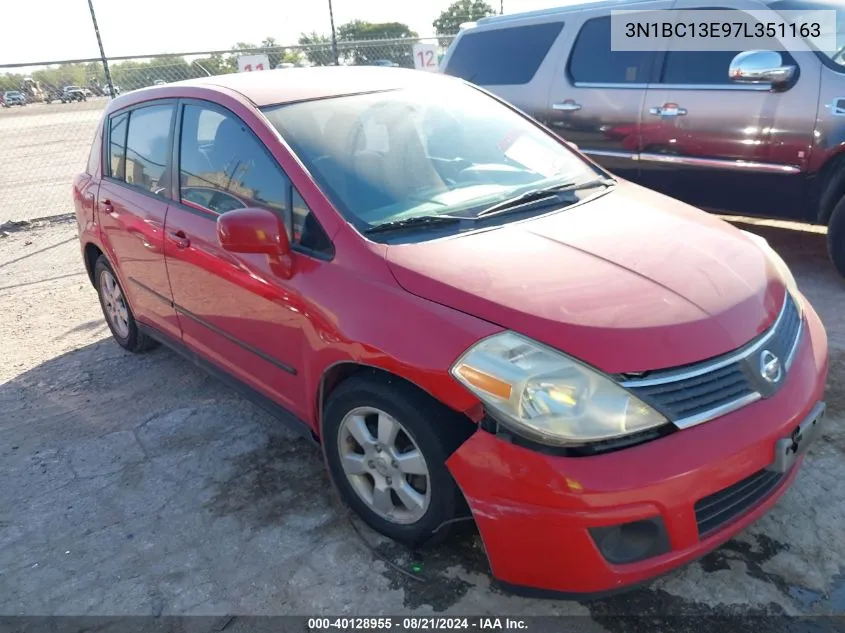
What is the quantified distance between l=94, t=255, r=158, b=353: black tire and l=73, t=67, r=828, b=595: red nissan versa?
2.76 ft

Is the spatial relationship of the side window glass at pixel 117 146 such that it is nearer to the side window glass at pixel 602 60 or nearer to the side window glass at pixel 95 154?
the side window glass at pixel 95 154

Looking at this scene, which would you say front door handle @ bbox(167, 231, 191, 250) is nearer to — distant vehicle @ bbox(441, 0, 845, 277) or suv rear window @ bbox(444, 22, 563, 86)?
distant vehicle @ bbox(441, 0, 845, 277)

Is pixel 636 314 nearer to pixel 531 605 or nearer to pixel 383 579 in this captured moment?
pixel 531 605

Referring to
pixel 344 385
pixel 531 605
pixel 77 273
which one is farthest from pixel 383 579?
pixel 77 273

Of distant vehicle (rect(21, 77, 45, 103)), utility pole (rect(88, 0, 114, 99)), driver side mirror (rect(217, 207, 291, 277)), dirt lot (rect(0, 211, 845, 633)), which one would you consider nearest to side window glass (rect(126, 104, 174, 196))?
driver side mirror (rect(217, 207, 291, 277))

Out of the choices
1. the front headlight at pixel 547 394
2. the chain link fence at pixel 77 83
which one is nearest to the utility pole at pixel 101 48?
the chain link fence at pixel 77 83

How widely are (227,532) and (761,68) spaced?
418cm

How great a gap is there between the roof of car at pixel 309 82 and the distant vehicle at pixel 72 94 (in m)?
10.1

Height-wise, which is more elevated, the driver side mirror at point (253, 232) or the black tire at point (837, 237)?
the driver side mirror at point (253, 232)

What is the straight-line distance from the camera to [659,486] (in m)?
1.97

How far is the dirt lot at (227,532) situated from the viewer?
2.39 meters

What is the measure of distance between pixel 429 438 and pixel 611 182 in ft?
5.69

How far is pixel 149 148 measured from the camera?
3.85 m

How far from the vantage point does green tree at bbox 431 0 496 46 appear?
17.4 m
